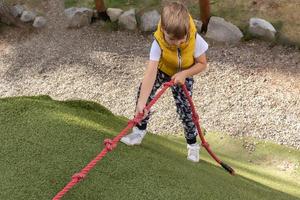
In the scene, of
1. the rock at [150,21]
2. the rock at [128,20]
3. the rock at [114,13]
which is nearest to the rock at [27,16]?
the rock at [114,13]

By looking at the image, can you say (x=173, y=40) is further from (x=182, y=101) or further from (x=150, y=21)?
(x=150, y=21)

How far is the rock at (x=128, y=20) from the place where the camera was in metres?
6.62

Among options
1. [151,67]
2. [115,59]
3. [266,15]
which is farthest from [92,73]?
[151,67]

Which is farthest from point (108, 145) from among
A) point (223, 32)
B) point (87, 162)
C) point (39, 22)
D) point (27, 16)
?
point (27, 16)

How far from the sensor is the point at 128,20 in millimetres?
6633

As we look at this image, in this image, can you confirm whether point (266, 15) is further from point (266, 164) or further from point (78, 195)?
point (78, 195)

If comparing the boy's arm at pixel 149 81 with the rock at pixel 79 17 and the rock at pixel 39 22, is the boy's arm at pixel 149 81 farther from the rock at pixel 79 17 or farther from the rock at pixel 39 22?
the rock at pixel 39 22

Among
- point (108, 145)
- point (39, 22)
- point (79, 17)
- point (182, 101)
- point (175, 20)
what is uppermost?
point (175, 20)

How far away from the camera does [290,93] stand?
536 cm

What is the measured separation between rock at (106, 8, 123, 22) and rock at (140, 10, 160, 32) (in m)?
0.36

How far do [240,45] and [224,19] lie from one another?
0.46 metres

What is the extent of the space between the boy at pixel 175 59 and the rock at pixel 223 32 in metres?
3.06

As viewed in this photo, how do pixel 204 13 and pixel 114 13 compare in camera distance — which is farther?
pixel 114 13

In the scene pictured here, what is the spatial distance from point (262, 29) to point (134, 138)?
3347 millimetres
